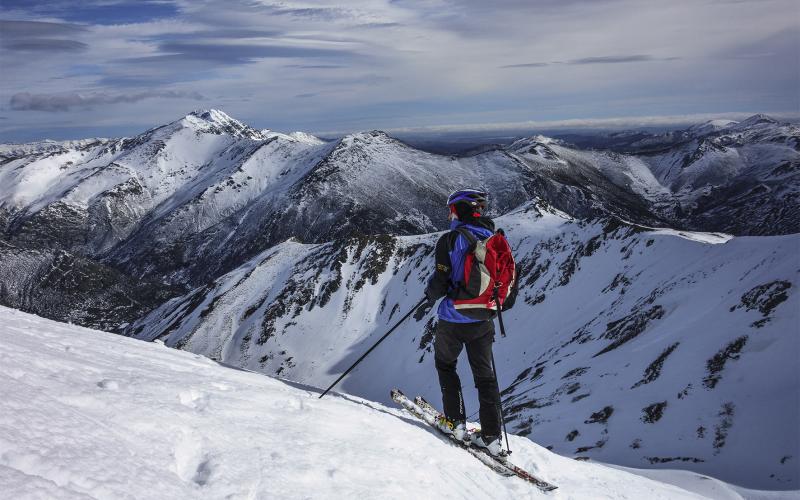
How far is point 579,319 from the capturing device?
64938mm

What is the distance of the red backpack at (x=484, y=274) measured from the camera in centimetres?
826

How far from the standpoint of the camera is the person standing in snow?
27.9 ft

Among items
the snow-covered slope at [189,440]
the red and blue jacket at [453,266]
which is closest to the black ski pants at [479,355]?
the red and blue jacket at [453,266]

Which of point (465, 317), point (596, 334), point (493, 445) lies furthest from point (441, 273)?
point (596, 334)

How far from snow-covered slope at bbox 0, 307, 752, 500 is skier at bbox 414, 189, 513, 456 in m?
0.84

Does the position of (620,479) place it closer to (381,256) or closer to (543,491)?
(543,491)

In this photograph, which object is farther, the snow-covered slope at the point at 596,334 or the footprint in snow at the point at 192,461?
the snow-covered slope at the point at 596,334

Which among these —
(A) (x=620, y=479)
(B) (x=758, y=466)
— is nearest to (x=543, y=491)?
(A) (x=620, y=479)

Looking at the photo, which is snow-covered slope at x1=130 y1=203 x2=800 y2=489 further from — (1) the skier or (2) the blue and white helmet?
(2) the blue and white helmet

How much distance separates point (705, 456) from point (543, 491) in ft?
61.3

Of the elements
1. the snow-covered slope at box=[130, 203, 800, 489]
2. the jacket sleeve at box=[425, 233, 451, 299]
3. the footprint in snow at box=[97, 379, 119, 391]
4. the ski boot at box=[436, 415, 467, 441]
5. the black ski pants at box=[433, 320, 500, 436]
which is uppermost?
the jacket sleeve at box=[425, 233, 451, 299]

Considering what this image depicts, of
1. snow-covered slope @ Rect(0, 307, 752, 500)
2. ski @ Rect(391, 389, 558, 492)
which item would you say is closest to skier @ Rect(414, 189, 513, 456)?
ski @ Rect(391, 389, 558, 492)

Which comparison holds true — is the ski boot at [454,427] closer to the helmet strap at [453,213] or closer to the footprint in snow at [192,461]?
the helmet strap at [453,213]

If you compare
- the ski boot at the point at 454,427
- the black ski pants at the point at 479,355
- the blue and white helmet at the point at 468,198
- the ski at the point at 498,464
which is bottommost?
the ski at the point at 498,464
